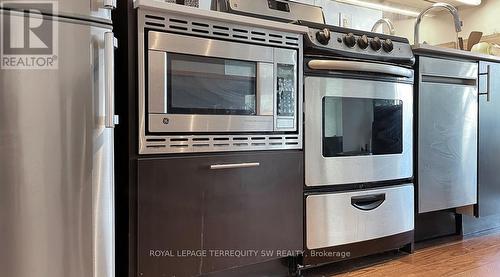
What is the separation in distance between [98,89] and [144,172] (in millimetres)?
326

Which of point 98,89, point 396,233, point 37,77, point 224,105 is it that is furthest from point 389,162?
point 37,77

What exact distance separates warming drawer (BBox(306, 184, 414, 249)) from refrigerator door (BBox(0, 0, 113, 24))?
107 centimetres

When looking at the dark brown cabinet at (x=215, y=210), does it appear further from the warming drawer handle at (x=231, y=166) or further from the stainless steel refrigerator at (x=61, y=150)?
the stainless steel refrigerator at (x=61, y=150)

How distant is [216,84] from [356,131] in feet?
2.47

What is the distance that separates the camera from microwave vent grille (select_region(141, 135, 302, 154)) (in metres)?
1.42

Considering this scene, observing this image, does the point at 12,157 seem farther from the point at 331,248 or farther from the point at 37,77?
the point at 331,248

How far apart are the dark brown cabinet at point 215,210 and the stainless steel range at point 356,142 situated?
4.8 inches

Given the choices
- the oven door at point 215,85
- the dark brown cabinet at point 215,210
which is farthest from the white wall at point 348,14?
the dark brown cabinet at point 215,210

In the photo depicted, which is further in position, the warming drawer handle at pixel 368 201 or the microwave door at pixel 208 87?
the warming drawer handle at pixel 368 201

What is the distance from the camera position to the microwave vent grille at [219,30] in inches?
56.2

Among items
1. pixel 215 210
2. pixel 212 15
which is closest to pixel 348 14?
pixel 212 15

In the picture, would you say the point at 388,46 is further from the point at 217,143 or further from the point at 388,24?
the point at 217,143

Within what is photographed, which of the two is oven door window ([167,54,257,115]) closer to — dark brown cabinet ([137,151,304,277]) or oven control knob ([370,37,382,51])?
dark brown cabinet ([137,151,304,277])

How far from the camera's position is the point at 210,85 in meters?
1.54
